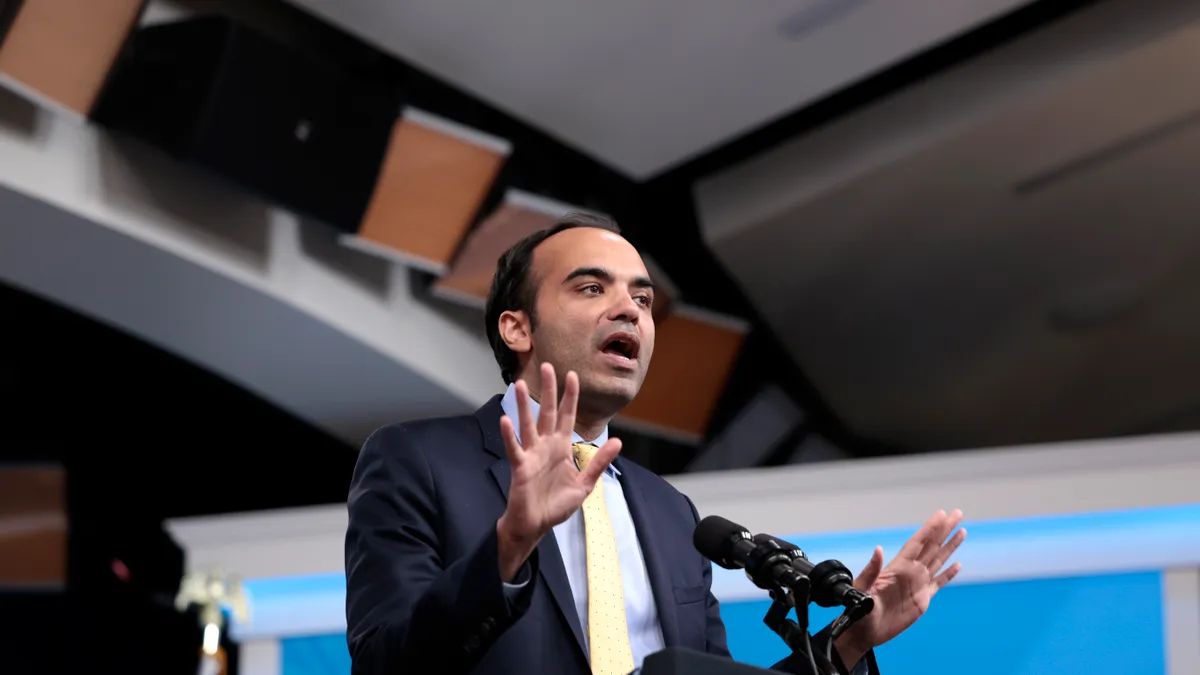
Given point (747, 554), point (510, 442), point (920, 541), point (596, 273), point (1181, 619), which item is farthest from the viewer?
point (1181, 619)

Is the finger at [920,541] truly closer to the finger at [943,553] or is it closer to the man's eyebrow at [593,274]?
the finger at [943,553]

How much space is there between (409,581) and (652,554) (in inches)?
13.3

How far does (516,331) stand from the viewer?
1.85 metres

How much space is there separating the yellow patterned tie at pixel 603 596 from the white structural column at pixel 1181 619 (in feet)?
7.61

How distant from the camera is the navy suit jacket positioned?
4.45 ft

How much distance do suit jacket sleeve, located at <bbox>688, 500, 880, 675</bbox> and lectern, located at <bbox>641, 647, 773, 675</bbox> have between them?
25 cm

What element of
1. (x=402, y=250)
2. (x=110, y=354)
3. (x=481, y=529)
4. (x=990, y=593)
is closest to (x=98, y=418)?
(x=110, y=354)

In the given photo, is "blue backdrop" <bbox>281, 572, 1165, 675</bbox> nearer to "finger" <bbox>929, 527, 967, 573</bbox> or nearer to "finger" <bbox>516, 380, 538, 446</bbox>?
"finger" <bbox>929, 527, 967, 573</bbox>

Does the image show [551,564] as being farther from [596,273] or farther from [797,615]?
[596,273]

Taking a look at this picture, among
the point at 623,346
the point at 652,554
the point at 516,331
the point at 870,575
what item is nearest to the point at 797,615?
the point at 870,575

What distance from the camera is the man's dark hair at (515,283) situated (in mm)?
1875

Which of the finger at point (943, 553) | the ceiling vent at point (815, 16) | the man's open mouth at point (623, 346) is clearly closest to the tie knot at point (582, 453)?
the man's open mouth at point (623, 346)

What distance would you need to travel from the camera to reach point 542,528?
4.42 ft

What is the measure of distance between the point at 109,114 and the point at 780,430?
3.26 metres
